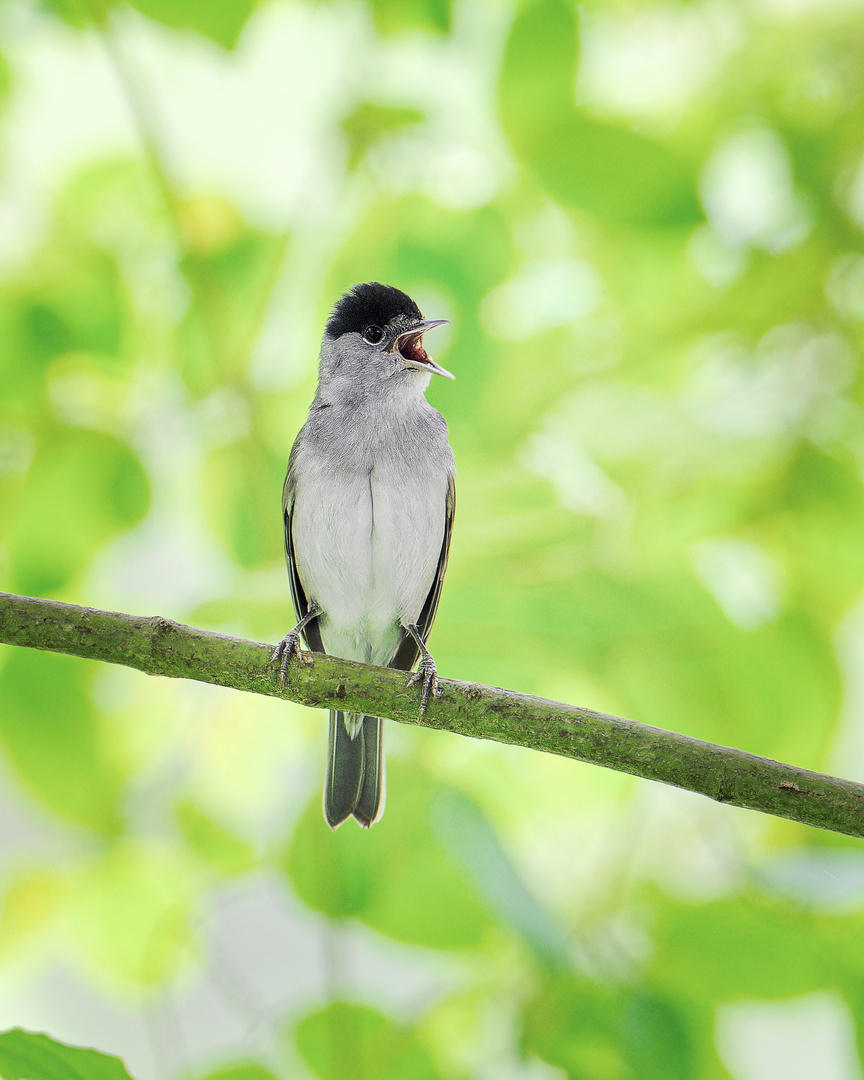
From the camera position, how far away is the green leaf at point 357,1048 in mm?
757

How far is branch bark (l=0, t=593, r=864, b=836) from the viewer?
626mm

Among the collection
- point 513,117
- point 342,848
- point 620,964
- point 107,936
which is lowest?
point 107,936

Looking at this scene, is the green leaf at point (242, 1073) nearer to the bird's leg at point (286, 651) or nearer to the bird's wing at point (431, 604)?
the bird's leg at point (286, 651)

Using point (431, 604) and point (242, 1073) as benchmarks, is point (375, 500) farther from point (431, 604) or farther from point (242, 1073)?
point (242, 1073)

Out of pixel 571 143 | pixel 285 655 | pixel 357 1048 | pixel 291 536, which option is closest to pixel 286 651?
pixel 285 655

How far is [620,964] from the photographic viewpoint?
0.78 metres

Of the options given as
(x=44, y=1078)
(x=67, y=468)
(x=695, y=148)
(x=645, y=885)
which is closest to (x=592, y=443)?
(x=695, y=148)

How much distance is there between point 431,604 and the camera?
1.20m

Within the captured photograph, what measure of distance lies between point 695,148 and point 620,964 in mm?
784

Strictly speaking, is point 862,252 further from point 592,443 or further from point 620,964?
point 620,964

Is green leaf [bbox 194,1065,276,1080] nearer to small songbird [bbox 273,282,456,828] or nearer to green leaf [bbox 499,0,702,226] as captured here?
small songbird [bbox 273,282,456,828]

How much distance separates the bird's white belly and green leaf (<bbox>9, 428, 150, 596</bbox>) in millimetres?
243

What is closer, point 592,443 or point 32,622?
point 32,622

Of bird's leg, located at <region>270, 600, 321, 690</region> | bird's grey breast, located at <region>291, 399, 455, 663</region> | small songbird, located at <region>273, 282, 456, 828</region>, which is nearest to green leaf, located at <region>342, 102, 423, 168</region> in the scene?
small songbird, located at <region>273, 282, 456, 828</region>
